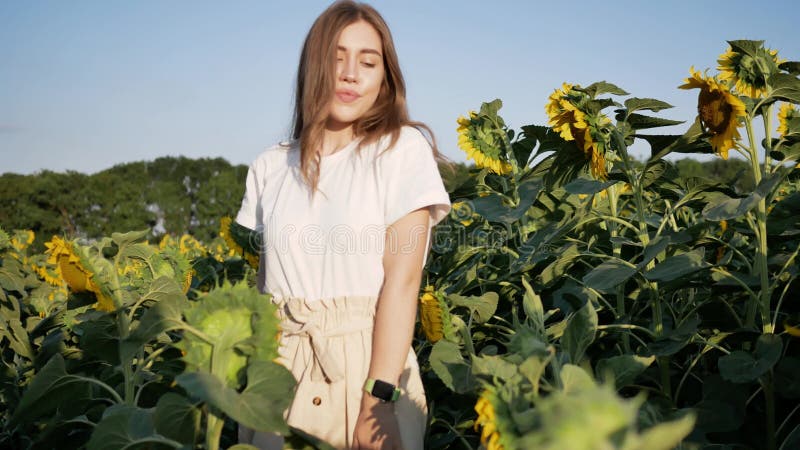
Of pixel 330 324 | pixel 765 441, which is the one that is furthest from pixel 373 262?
pixel 765 441

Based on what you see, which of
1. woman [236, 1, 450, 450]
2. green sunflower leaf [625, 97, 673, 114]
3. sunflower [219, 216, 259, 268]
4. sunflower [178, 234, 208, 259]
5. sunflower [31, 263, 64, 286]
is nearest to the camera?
woman [236, 1, 450, 450]

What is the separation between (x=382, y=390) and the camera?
1.57 m

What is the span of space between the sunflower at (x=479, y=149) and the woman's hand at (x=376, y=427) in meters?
1.21

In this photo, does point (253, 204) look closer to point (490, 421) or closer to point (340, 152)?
point (340, 152)

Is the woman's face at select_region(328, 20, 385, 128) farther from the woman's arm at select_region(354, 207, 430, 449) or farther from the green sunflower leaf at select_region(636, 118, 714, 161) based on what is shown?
the green sunflower leaf at select_region(636, 118, 714, 161)

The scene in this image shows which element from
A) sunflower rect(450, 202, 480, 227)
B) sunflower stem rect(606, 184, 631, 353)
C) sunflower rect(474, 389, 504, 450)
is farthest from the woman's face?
sunflower rect(450, 202, 480, 227)

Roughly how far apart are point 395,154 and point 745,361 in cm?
84

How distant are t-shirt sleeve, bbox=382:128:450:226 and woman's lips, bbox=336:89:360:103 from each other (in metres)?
0.16

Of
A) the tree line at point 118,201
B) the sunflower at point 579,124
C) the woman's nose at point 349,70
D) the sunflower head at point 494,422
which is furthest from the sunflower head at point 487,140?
the tree line at point 118,201

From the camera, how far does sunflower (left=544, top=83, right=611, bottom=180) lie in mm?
1883

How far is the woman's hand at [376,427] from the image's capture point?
1.56 m

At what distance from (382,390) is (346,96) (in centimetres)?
70

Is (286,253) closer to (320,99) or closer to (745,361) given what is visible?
(320,99)

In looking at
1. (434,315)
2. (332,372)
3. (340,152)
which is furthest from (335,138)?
(332,372)
